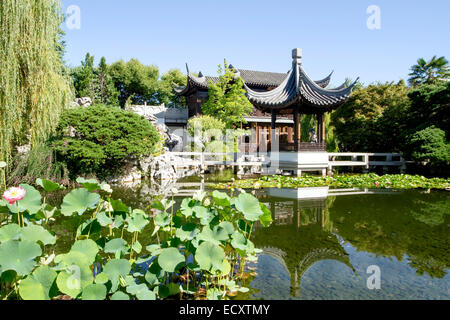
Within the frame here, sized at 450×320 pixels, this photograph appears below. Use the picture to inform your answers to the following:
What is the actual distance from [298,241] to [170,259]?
6.53ft

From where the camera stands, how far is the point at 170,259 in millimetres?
1948

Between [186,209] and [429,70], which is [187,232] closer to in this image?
[186,209]

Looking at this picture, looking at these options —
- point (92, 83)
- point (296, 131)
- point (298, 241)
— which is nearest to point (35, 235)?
point (298, 241)

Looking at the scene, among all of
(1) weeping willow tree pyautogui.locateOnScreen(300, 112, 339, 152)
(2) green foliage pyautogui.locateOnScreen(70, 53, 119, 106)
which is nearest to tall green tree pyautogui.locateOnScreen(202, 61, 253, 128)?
(1) weeping willow tree pyautogui.locateOnScreen(300, 112, 339, 152)

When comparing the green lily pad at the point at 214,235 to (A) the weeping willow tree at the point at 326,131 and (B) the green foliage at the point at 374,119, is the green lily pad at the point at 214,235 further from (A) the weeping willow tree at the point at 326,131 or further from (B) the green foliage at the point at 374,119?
(B) the green foliage at the point at 374,119

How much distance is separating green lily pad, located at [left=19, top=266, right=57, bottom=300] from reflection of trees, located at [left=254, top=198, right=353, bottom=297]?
163 centimetres

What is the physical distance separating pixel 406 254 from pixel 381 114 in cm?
1263

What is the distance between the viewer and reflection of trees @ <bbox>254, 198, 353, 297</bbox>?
9.28 feet

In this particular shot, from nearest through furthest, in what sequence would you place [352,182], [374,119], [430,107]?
[352,182], [430,107], [374,119]

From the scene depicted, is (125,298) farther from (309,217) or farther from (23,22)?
(23,22)

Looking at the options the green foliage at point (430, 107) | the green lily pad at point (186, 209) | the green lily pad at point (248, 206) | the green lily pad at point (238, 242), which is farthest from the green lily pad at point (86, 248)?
the green foliage at point (430, 107)

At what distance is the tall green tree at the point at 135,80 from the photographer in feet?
90.3

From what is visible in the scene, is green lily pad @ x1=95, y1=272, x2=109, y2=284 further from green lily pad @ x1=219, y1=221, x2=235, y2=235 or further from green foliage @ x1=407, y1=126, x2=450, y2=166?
green foliage @ x1=407, y1=126, x2=450, y2=166
